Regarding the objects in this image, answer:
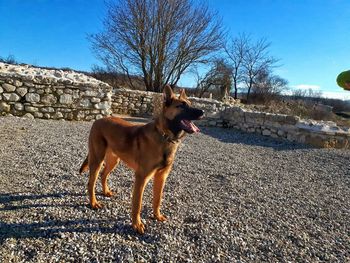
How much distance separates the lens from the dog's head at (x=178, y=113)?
2755 mm

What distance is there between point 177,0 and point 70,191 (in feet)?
61.4

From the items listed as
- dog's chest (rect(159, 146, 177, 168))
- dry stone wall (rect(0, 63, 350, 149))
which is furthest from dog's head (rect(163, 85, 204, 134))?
dry stone wall (rect(0, 63, 350, 149))

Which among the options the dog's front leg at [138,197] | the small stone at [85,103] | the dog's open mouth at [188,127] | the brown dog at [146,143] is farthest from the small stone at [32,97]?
the dog's open mouth at [188,127]

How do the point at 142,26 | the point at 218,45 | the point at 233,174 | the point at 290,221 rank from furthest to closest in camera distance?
the point at 218,45 < the point at 142,26 < the point at 233,174 < the point at 290,221

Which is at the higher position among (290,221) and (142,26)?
(142,26)

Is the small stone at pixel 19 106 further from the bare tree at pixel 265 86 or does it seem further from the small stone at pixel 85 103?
the bare tree at pixel 265 86

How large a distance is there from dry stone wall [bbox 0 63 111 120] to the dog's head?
8.81 metres

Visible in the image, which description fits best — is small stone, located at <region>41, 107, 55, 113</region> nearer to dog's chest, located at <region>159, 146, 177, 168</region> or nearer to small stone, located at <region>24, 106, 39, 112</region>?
small stone, located at <region>24, 106, 39, 112</region>

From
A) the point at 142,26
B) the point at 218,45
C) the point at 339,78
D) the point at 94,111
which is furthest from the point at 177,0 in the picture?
the point at 339,78

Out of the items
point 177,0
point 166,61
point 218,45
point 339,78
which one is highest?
point 177,0

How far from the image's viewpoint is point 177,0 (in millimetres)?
19891

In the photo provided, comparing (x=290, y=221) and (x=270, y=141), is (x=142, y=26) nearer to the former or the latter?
(x=270, y=141)

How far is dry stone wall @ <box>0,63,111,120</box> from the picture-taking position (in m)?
9.95

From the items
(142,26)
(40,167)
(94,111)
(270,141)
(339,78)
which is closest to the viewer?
(339,78)
